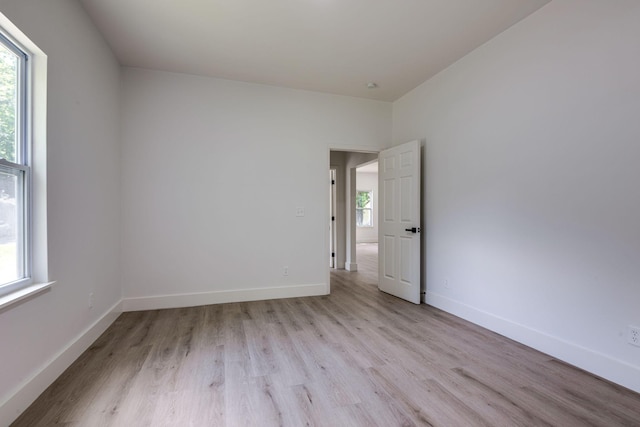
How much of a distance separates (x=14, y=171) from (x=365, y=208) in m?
Answer: 10.6

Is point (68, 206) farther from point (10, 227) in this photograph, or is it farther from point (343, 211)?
point (343, 211)

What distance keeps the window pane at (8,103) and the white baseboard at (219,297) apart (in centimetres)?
214

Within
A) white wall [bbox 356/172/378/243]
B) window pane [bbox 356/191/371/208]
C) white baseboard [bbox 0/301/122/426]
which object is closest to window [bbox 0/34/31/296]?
white baseboard [bbox 0/301/122/426]

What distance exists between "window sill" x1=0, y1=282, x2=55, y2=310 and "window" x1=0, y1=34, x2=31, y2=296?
1.4 inches

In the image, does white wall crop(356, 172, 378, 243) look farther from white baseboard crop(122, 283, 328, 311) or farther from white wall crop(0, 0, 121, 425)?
white wall crop(0, 0, 121, 425)

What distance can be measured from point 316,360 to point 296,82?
3206 mm

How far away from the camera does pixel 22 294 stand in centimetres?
164

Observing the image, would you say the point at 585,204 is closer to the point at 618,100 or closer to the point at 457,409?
the point at 618,100

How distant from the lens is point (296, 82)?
12.4 feet

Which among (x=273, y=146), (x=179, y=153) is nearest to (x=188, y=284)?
(x=179, y=153)

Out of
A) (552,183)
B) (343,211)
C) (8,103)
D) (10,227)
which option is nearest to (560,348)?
(552,183)

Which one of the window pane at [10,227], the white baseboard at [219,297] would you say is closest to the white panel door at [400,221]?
the white baseboard at [219,297]

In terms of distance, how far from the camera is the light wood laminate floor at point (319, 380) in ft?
5.36

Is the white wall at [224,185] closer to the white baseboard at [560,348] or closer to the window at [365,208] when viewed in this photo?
the white baseboard at [560,348]
